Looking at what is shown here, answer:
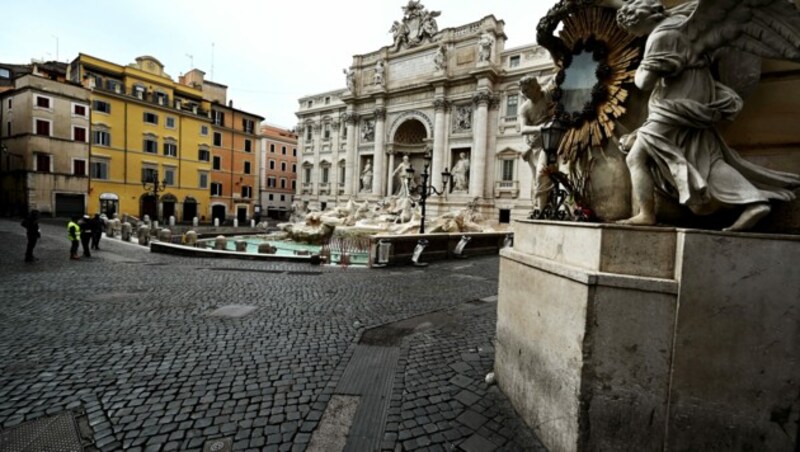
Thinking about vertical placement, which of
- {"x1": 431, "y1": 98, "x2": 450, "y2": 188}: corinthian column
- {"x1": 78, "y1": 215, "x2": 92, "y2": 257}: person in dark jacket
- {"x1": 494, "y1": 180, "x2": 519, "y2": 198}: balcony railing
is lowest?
{"x1": 78, "y1": 215, "x2": 92, "y2": 257}: person in dark jacket

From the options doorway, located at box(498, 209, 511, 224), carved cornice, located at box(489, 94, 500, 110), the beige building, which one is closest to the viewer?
doorway, located at box(498, 209, 511, 224)

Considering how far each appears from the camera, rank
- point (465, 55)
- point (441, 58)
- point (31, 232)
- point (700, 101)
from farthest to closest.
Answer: point (441, 58), point (465, 55), point (31, 232), point (700, 101)

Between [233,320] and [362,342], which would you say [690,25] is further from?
[233,320]

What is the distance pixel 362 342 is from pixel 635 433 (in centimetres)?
332

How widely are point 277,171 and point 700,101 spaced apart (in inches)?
2158

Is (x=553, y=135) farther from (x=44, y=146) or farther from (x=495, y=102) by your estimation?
(x=44, y=146)

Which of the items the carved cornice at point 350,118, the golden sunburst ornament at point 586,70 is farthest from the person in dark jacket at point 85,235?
the carved cornice at point 350,118

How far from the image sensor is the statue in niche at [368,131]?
35.1m

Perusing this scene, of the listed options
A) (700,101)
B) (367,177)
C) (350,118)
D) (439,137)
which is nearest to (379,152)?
(367,177)

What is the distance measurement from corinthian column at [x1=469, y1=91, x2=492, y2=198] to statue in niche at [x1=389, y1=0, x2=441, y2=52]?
29.8ft

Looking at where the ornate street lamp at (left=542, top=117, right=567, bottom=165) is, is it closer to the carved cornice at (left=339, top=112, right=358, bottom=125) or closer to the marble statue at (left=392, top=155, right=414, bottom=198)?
the marble statue at (left=392, top=155, right=414, bottom=198)

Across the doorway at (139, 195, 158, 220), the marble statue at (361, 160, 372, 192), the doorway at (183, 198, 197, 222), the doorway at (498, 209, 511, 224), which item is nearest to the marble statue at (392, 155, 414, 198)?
the marble statue at (361, 160, 372, 192)

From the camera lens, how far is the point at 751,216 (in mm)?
2244

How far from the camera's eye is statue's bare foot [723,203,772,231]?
2.22 meters
